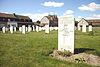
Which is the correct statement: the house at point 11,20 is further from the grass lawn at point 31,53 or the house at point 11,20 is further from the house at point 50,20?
the grass lawn at point 31,53

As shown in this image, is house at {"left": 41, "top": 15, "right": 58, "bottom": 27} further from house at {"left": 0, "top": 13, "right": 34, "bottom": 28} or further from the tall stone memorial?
the tall stone memorial

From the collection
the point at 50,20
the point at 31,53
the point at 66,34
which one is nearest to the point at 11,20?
the point at 50,20

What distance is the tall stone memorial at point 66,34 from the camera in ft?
17.7

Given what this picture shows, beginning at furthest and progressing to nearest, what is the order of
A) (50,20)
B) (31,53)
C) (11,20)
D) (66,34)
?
(50,20) → (11,20) → (66,34) → (31,53)

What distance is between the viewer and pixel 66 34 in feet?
18.1

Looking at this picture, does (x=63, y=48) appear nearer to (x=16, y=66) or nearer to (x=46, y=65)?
(x=46, y=65)

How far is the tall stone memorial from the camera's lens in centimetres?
539

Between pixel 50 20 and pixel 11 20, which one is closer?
pixel 11 20

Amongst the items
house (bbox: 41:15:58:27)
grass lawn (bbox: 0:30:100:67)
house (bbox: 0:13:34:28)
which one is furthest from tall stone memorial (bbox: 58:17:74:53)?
house (bbox: 41:15:58:27)

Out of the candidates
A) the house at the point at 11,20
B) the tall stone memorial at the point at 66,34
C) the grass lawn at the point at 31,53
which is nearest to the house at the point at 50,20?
the house at the point at 11,20

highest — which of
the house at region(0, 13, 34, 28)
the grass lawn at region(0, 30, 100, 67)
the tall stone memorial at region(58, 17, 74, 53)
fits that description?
the house at region(0, 13, 34, 28)

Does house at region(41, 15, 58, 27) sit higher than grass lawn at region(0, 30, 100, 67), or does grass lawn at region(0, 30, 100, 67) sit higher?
house at region(41, 15, 58, 27)

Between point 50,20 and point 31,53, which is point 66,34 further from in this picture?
point 50,20

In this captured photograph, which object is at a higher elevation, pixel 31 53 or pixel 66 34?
pixel 66 34
